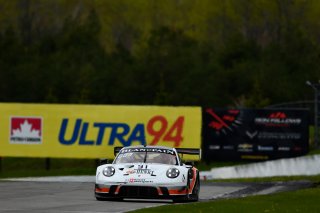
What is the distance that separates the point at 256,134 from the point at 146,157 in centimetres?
1952

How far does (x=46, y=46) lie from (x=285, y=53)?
24805 mm

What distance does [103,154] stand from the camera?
128 feet

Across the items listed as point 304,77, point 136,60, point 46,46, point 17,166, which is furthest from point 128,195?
point 46,46

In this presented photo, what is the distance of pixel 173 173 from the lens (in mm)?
18750

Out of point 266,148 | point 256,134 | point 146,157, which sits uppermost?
point 146,157

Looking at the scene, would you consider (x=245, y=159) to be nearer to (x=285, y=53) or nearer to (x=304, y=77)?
(x=304, y=77)

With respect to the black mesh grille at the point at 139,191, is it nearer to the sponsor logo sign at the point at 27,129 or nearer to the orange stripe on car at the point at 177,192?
the orange stripe on car at the point at 177,192

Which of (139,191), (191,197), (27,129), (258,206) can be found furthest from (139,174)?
(27,129)

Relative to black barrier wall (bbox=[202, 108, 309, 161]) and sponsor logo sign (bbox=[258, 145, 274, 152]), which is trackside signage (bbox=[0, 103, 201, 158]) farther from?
sponsor logo sign (bbox=[258, 145, 274, 152])

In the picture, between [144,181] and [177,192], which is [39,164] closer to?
[177,192]

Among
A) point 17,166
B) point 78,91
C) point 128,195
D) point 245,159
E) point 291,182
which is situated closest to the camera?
point 128,195

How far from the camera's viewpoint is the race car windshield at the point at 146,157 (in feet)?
64.8

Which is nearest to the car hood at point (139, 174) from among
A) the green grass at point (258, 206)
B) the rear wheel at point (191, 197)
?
the rear wheel at point (191, 197)

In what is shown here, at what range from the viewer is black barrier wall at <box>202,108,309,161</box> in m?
38.8
